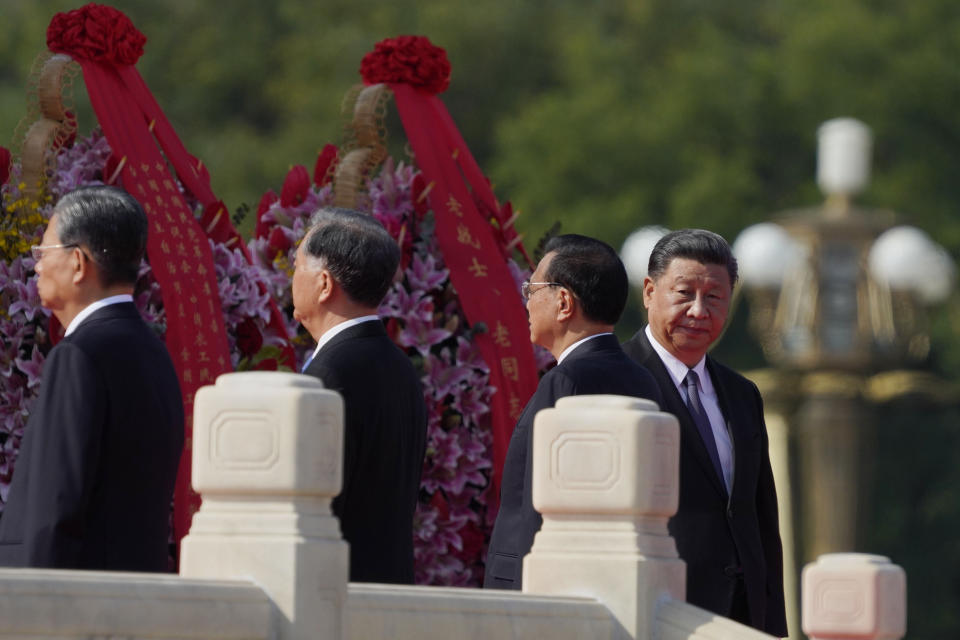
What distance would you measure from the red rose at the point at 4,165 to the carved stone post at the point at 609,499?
7.98 ft

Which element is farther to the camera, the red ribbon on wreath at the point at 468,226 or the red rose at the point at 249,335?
the red ribbon on wreath at the point at 468,226

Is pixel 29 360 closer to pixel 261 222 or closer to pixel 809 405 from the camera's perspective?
pixel 261 222

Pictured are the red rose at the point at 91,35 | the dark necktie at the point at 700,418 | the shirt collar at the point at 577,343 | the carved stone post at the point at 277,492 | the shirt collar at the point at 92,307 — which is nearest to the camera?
the carved stone post at the point at 277,492

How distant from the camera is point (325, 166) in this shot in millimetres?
8797

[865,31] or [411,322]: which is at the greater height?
[865,31]

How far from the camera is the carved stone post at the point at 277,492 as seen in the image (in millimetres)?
5395

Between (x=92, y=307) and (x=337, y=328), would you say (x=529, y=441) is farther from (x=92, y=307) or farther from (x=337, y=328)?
(x=92, y=307)

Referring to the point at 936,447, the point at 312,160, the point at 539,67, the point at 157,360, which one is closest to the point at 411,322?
the point at 157,360

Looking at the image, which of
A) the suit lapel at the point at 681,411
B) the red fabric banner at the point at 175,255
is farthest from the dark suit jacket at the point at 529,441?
the red fabric banner at the point at 175,255

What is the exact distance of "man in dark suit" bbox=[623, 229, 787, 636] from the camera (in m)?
6.85

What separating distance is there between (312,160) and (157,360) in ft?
88.0

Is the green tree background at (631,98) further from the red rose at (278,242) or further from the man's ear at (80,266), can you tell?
the man's ear at (80,266)

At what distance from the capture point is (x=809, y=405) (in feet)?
74.0

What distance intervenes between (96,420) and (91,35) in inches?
104
